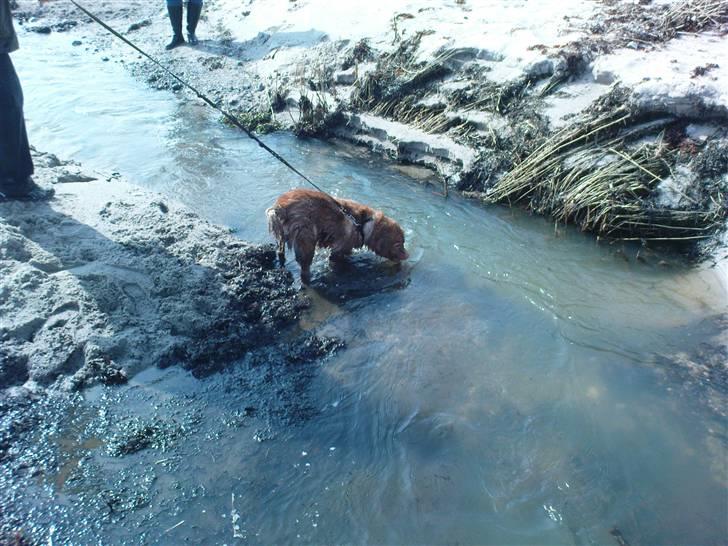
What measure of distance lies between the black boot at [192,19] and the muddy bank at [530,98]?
199cm

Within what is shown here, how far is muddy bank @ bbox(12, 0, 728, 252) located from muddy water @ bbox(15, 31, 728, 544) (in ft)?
2.55

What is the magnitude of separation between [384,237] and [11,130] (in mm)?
4381

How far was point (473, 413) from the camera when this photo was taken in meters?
4.66

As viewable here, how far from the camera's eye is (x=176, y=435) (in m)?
4.30

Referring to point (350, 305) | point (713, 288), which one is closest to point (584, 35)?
point (713, 288)

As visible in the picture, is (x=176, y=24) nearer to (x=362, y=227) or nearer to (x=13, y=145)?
(x=13, y=145)

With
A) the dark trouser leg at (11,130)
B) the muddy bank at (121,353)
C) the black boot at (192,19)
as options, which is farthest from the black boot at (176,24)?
the muddy bank at (121,353)

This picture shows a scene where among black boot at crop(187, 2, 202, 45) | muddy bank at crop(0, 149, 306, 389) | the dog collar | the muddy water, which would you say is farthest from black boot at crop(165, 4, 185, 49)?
the dog collar

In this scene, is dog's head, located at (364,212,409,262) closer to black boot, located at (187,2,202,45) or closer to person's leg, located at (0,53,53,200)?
person's leg, located at (0,53,53,200)

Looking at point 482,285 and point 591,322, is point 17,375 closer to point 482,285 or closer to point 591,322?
point 482,285

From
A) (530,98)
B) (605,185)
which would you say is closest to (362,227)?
(605,185)

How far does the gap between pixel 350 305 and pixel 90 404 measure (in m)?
2.77

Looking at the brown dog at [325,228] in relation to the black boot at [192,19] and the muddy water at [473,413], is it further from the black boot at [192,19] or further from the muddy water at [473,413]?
the black boot at [192,19]

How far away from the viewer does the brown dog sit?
19.6 ft
